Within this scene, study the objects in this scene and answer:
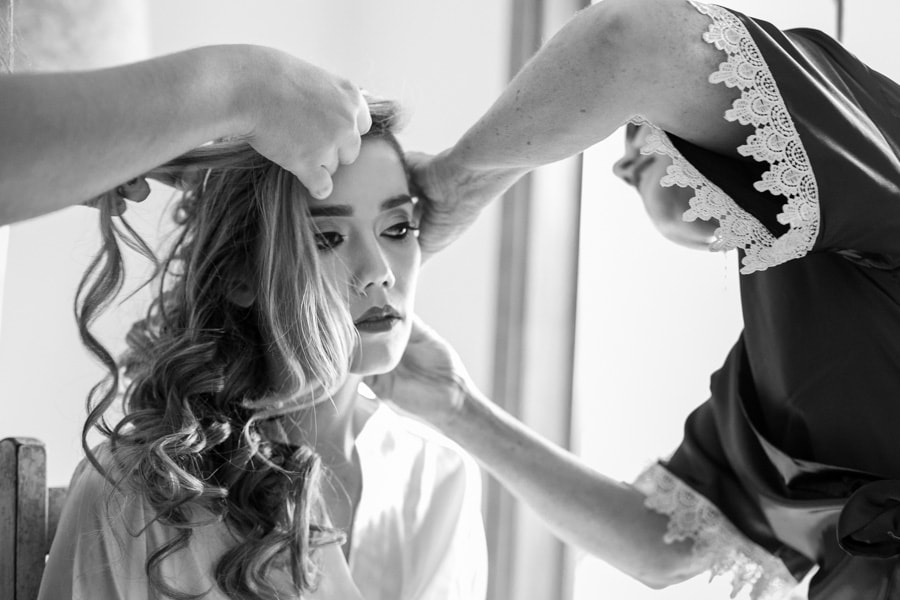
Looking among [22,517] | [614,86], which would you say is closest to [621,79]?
[614,86]

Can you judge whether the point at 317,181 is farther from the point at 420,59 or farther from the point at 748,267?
the point at 420,59

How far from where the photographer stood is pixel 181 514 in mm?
1367

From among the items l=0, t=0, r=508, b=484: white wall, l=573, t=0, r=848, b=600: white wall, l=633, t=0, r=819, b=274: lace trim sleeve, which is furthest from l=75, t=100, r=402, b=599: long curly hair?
l=573, t=0, r=848, b=600: white wall

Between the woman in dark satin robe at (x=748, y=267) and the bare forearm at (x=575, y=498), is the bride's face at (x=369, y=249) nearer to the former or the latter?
the woman in dark satin robe at (x=748, y=267)

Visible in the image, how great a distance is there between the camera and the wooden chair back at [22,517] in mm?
1336

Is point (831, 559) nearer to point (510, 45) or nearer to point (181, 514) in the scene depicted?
point (181, 514)

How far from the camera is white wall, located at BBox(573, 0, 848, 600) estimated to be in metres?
2.04

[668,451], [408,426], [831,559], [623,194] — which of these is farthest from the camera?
[623,194]

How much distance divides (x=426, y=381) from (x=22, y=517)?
2.17 feet

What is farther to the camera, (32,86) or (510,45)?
(510,45)

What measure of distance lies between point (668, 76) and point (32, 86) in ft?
2.08

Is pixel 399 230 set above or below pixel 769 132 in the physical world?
below

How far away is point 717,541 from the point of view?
1.51 m

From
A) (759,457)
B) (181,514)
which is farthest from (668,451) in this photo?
(181,514)
